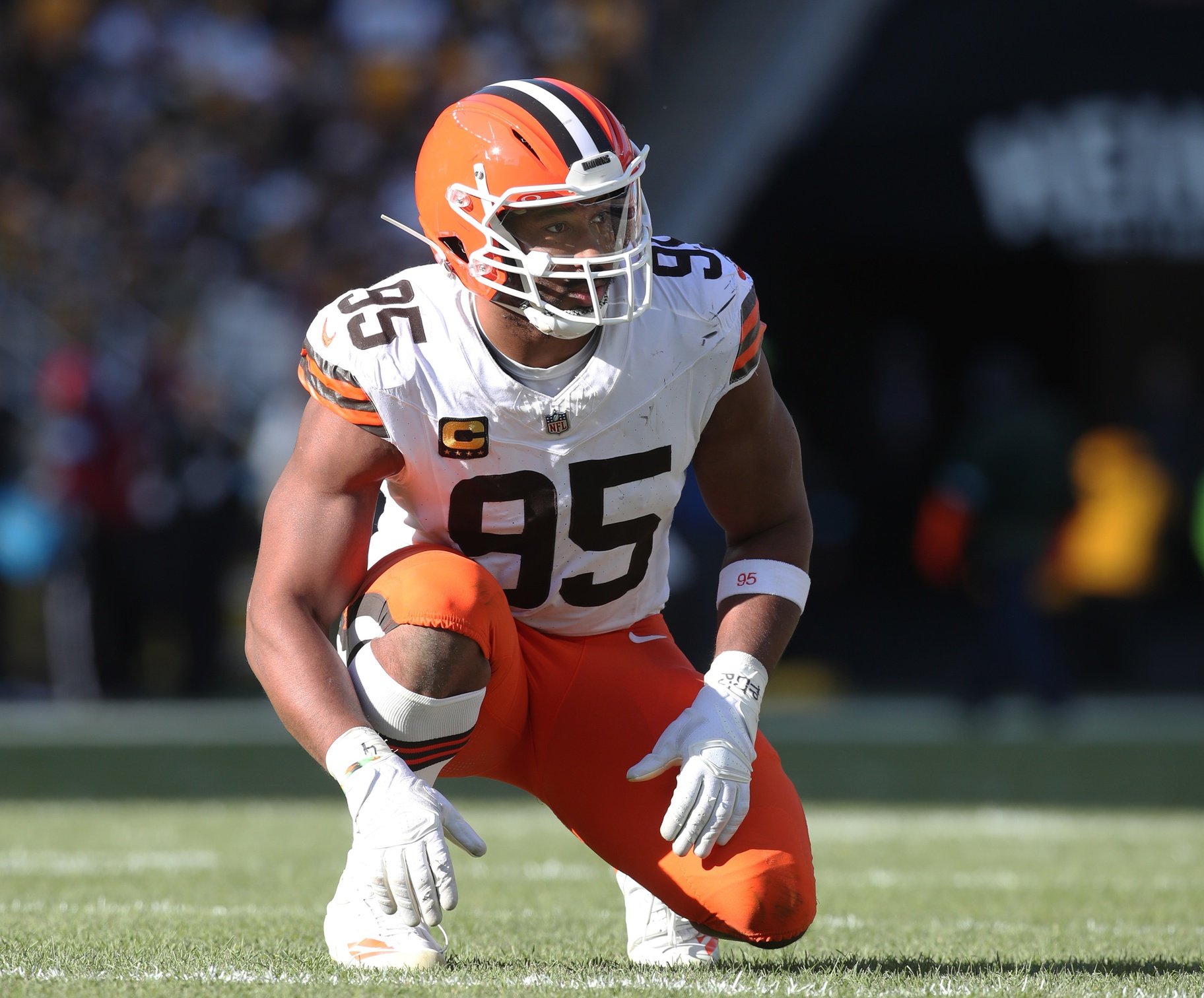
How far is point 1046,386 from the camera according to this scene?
1190 cm

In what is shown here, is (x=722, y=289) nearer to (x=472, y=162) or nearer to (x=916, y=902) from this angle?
(x=472, y=162)

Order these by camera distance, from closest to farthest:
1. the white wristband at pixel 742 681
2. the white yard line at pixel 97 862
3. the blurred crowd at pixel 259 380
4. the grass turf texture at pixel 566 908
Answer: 1. the grass turf texture at pixel 566 908
2. the white wristband at pixel 742 681
3. the white yard line at pixel 97 862
4. the blurred crowd at pixel 259 380

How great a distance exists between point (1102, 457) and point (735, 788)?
9031 mm

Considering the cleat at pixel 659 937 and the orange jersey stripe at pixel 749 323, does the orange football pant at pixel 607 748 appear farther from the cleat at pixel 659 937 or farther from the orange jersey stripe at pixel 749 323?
the orange jersey stripe at pixel 749 323

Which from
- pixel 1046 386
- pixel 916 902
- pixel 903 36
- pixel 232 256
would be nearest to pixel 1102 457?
pixel 1046 386

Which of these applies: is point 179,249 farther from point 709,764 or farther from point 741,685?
point 709,764

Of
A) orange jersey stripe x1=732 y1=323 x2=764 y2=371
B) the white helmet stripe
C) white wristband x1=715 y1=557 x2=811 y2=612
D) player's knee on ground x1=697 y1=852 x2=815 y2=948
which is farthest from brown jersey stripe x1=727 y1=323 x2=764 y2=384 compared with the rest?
player's knee on ground x1=697 y1=852 x2=815 y2=948

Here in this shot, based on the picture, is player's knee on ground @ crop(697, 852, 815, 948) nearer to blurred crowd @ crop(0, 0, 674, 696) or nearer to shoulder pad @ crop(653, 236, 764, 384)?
shoulder pad @ crop(653, 236, 764, 384)

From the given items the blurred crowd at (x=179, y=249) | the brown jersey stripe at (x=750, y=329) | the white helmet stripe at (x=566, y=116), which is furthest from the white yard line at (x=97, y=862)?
the blurred crowd at (x=179, y=249)

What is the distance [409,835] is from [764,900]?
615 mm

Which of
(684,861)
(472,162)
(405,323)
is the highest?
(472,162)

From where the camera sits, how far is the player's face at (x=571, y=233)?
287 cm

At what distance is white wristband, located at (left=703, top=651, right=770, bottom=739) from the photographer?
291cm

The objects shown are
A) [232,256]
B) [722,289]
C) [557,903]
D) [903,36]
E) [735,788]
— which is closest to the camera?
[735,788]
